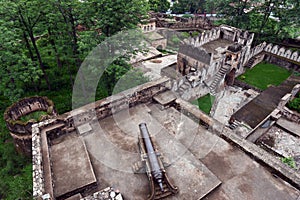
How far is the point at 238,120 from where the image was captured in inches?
754

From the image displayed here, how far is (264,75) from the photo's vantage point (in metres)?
26.9

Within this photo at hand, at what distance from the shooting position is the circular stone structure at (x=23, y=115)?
1554 centimetres

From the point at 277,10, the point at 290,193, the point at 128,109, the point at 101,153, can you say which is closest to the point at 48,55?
the point at 128,109

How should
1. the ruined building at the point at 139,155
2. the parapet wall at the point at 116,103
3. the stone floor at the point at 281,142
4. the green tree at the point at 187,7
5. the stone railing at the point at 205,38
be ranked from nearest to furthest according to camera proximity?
1. the ruined building at the point at 139,155
2. the parapet wall at the point at 116,103
3. the stone floor at the point at 281,142
4. the stone railing at the point at 205,38
5. the green tree at the point at 187,7

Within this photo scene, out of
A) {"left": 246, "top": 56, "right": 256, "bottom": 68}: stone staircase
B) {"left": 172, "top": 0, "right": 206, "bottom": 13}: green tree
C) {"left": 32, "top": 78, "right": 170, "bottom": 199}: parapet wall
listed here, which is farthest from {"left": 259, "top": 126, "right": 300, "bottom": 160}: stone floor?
{"left": 172, "top": 0, "right": 206, "bottom": 13}: green tree

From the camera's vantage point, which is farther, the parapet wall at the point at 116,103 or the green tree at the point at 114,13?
the green tree at the point at 114,13

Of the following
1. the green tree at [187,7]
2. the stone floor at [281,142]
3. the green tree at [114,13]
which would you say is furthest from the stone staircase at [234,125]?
the green tree at [187,7]

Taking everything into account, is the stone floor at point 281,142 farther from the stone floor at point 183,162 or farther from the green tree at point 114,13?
the green tree at point 114,13

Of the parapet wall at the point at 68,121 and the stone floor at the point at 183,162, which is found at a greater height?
the parapet wall at the point at 68,121

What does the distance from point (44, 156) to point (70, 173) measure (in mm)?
1226

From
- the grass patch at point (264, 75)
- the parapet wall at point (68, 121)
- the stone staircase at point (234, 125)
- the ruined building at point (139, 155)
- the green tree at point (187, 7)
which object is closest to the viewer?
the parapet wall at point (68, 121)

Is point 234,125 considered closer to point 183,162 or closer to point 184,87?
point 184,87

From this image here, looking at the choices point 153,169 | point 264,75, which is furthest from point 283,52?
point 153,169

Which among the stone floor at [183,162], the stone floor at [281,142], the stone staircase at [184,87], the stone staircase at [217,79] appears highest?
the stone floor at [183,162]
